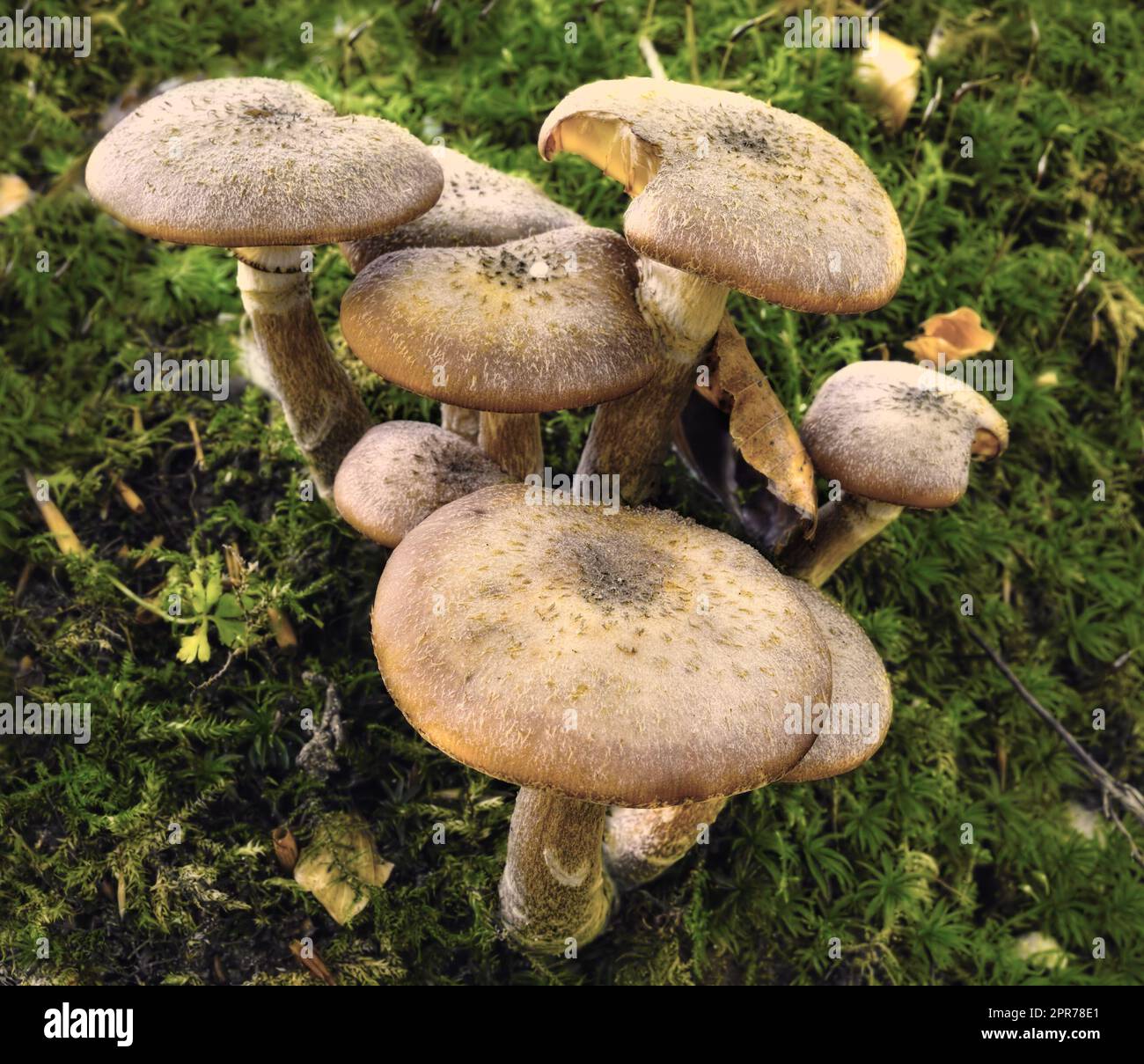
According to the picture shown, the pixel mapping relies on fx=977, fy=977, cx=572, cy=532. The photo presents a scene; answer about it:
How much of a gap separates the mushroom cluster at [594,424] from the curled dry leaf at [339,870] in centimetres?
56

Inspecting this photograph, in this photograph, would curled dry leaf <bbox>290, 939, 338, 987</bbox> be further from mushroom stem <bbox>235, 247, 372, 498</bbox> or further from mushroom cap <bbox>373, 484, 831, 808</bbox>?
mushroom stem <bbox>235, 247, 372, 498</bbox>

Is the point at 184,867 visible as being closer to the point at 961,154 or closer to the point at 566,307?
the point at 566,307

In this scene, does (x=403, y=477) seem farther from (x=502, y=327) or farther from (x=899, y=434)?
Answer: (x=899, y=434)

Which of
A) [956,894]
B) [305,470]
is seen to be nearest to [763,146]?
[305,470]

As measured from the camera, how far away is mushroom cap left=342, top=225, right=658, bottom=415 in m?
2.95

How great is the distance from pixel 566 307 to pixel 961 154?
10.3ft

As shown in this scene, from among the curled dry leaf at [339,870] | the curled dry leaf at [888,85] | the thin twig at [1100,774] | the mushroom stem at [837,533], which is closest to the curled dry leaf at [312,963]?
the curled dry leaf at [339,870]

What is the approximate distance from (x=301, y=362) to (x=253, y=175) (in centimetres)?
108

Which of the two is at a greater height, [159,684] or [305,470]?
[305,470]

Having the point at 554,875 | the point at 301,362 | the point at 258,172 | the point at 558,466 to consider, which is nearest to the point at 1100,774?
the point at 554,875

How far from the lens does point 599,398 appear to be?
9.95 ft

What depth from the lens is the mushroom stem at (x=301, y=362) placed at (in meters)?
3.57

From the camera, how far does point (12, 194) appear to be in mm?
4703

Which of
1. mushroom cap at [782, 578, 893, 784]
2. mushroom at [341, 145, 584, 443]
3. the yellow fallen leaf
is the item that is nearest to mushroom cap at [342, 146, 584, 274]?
mushroom at [341, 145, 584, 443]
